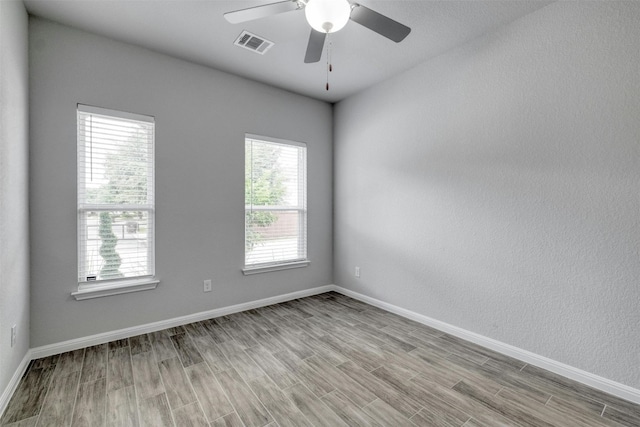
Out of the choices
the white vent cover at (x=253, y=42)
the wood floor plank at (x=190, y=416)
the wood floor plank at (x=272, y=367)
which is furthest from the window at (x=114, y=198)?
the wood floor plank at (x=190, y=416)

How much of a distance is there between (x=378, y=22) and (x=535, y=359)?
2784mm

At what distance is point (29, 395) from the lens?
191 centimetres

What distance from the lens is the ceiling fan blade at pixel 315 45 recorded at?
6.67ft

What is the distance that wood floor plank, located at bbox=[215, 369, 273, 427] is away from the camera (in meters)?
1.72

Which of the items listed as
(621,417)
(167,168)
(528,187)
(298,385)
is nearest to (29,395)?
(298,385)

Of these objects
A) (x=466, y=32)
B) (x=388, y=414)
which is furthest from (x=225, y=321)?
(x=466, y=32)

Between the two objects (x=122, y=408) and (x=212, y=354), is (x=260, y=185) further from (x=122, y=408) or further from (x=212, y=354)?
(x=122, y=408)

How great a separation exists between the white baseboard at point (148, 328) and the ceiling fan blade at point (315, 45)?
2.73 m

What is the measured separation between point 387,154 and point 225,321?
2.66 meters

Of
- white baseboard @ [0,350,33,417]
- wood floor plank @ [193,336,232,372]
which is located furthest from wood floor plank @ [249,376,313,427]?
white baseboard @ [0,350,33,417]

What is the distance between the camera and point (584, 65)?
2.09m

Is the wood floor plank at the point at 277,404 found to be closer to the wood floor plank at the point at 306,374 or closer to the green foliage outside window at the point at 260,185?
the wood floor plank at the point at 306,374

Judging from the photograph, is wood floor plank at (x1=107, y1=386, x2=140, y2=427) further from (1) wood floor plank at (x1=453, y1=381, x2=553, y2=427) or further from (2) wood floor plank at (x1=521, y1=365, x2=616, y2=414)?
(2) wood floor plank at (x1=521, y1=365, x2=616, y2=414)

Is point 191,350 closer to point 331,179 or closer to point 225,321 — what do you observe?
point 225,321
